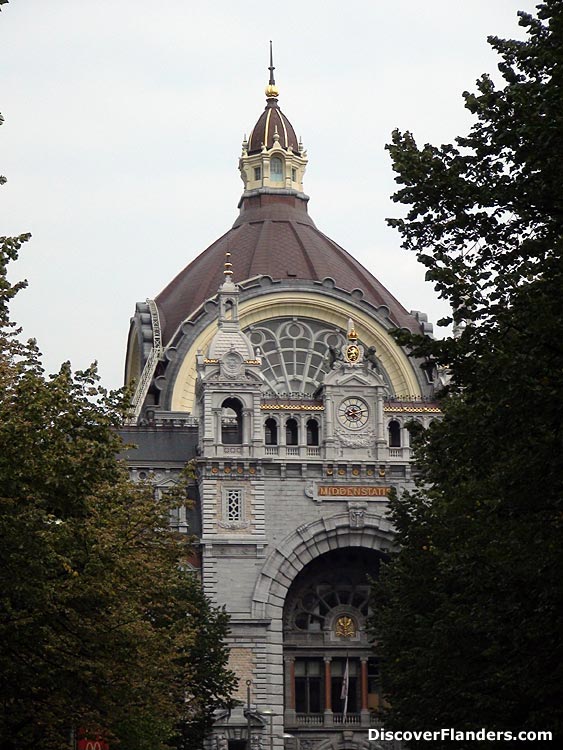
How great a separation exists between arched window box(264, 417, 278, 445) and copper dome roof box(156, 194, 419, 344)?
14542mm

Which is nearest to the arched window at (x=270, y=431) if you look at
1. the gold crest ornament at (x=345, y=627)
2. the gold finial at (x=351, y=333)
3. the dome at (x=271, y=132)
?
the gold finial at (x=351, y=333)

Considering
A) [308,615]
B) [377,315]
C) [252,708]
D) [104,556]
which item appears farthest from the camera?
[377,315]

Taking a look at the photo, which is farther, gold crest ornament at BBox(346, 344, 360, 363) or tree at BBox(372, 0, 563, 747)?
gold crest ornament at BBox(346, 344, 360, 363)

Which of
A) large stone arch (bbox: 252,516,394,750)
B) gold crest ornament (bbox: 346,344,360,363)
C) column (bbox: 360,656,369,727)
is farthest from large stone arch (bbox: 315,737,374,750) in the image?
gold crest ornament (bbox: 346,344,360,363)

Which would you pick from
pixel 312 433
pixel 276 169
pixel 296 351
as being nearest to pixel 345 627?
pixel 312 433

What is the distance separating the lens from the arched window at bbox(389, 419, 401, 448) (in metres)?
86.8

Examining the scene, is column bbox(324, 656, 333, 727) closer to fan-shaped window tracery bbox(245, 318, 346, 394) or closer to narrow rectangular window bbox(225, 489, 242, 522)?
narrow rectangular window bbox(225, 489, 242, 522)

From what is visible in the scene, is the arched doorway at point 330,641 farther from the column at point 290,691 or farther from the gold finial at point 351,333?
the gold finial at point 351,333

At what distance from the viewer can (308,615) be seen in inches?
3442

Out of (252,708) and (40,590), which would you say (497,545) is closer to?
(40,590)

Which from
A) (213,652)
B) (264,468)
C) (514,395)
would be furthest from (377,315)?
(514,395)

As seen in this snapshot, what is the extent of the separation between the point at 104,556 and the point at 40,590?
260cm

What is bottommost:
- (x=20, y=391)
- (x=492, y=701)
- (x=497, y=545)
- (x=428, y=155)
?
(x=492, y=701)

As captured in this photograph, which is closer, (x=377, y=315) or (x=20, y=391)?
(x=20, y=391)
